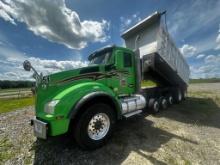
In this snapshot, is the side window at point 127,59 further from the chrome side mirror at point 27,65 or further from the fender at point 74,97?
the chrome side mirror at point 27,65

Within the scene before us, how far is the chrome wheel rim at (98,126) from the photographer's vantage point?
Result: 3158 mm

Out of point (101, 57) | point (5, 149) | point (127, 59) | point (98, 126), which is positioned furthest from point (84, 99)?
point (5, 149)

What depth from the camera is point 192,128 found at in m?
4.41

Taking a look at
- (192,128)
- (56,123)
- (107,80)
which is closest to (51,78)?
(56,123)

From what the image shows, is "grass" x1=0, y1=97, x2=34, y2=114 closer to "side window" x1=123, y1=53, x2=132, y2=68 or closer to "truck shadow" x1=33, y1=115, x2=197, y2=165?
"truck shadow" x1=33, y1=115, x2=197, y2=165

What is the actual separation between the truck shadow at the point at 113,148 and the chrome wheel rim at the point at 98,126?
12.8 inches

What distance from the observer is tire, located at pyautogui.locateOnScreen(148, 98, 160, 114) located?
6048 millimetres

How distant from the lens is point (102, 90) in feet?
10.9

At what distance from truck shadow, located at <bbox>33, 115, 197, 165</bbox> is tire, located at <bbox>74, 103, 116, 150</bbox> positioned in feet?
0.74

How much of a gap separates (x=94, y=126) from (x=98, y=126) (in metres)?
0.11

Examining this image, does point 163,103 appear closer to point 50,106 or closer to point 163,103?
point 163,103

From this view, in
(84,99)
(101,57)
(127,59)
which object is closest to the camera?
(84,99)

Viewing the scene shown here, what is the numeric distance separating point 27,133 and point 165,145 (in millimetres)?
4199

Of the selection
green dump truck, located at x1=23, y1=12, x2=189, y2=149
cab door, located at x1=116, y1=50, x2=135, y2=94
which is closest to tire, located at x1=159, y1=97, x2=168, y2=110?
green dump truck, located at x1=23, y1=12, x2=189, y2=149
